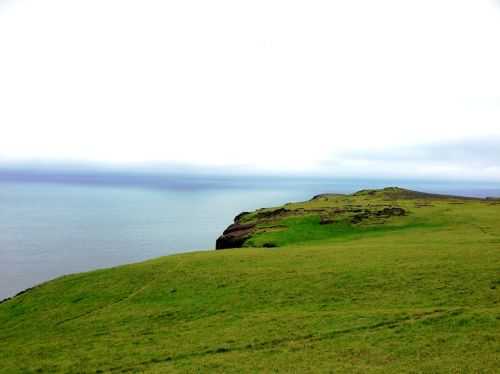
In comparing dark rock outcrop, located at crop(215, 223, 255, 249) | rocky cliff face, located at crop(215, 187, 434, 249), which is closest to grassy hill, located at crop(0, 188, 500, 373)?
rocky cliff face, located at crop(215, 187, 434, 249)

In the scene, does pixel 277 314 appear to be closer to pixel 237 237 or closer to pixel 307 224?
pixel 307 224

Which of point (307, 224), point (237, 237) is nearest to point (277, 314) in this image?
point (307, 224)

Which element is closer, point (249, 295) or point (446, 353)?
point (446, 353)

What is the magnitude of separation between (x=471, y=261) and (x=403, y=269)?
6.78m

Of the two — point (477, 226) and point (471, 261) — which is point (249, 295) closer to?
point (471, 261)

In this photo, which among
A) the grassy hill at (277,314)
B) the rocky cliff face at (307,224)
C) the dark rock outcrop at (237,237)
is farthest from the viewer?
the dark rock outcrop at (237,237)

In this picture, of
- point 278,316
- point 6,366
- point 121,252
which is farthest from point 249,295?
point 121,252

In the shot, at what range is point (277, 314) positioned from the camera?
94.1 ft

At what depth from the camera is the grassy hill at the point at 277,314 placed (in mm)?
21484

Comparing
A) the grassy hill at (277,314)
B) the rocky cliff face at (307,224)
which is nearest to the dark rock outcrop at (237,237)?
the rocky cliff face at (307,224)

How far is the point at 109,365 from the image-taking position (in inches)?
931

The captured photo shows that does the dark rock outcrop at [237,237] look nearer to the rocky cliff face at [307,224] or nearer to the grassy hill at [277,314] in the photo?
the rocky cliff face at [307,224]

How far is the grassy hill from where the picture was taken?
70.5 ft

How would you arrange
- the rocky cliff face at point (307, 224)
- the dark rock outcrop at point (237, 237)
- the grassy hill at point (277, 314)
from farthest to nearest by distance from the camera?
the dark rock outcrop at point (237, 237)
the rocky cliff face at point (307, 224)
the grassy hill at point (277, 314)
